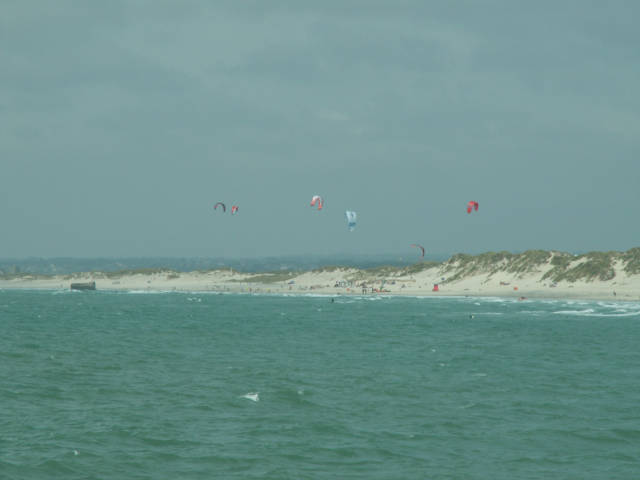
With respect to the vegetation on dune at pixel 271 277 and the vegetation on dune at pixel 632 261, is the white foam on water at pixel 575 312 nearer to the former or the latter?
the vegetation on dune at pixel 632 261

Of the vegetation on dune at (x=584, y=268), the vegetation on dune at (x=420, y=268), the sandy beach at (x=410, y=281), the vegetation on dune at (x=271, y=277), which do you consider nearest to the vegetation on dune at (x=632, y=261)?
the sandy beach at (x=410, y=281)

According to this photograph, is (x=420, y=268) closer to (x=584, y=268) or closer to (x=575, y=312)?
(x=584, y=268)

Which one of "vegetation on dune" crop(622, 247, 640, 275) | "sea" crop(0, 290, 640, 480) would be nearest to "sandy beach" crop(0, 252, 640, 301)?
"vegetation on dune" crop(622, 247, 640, 275)

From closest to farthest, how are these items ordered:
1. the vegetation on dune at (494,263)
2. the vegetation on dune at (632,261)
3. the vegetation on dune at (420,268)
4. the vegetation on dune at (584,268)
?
the vegetation on dune at (632,261) < the vegetation on dune at (584,268) < the vegetation on dune at (494,263) < the vegetation on dune at (420,268)

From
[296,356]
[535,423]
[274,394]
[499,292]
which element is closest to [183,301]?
[499,292]

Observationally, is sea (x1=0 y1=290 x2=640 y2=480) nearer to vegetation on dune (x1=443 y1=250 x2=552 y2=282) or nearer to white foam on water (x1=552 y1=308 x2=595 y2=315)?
white foam on water (x1=552 y1=308 x2=595 y2=315)

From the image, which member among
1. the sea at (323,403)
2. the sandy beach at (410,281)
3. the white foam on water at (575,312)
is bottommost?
the sea at (323,403)

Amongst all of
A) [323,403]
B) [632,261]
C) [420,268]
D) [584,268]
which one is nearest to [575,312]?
[632,261]
